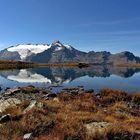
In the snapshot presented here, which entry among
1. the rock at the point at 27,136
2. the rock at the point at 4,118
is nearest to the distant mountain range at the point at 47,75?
the rock at the point at 4,118

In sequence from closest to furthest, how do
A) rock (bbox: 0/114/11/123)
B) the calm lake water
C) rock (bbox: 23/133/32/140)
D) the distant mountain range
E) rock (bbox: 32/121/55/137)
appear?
rock (bbox: 23/133/32/140) < rock (bbox: 32/121/55/137) < rock (bbox: 0/114/11/123) < the calm lake water < the distant mountain range

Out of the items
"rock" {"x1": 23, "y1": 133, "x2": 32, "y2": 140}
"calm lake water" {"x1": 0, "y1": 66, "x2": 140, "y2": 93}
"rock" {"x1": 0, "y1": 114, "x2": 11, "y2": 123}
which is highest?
"rock" {"x1": 0, "y1": 114, "x2": 11, "y2": 123}

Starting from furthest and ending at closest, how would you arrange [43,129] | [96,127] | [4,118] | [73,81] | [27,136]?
[73,81]
[4,118]
[96,127]
[43,129]
[27,136]

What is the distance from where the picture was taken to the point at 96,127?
45.6 feet

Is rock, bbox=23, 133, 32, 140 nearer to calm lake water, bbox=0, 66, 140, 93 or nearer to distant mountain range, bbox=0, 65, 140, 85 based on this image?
calm lake water, bbox=0, 66, 140, 93

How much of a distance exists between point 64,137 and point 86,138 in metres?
0.92

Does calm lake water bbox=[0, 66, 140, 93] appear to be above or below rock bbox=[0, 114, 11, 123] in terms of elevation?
below

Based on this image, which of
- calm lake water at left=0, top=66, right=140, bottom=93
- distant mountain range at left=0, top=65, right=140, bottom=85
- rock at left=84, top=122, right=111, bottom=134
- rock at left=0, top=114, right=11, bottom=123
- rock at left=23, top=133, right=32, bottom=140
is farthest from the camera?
distant mountain range at left=0, top=65, right=140, bottom=85

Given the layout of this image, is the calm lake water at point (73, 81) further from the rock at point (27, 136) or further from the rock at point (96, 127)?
the rock at point (27, 136)

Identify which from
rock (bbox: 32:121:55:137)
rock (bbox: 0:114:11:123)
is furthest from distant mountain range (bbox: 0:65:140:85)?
rock (bbox: 32:121:55:137)

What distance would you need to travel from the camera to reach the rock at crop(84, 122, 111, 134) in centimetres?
1332

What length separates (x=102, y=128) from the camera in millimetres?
13688

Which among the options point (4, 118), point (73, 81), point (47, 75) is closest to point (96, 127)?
point (4, 118)

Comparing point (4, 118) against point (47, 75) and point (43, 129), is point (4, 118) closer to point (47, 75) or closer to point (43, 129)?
point (43, 129)
